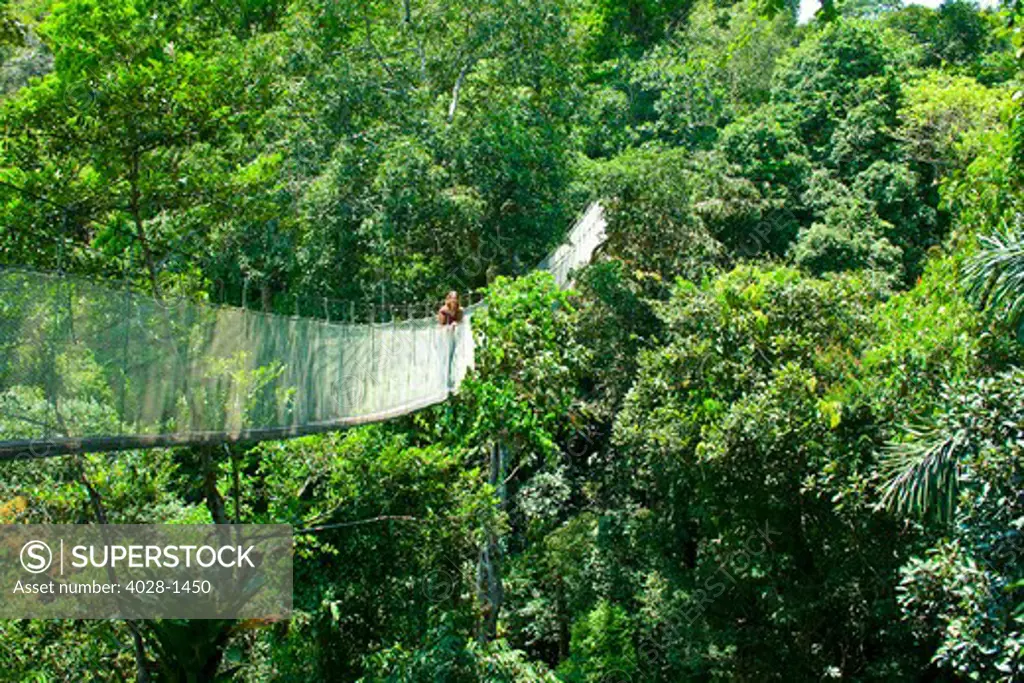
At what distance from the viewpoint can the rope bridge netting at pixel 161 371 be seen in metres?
4.82

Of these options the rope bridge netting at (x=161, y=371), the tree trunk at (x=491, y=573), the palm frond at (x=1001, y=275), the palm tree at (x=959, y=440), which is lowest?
the tree trunk at (x=491, y=573)

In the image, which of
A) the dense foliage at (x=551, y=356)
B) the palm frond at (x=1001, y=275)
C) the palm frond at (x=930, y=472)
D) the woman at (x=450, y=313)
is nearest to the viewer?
the palm frond at (x=1001, y=275)

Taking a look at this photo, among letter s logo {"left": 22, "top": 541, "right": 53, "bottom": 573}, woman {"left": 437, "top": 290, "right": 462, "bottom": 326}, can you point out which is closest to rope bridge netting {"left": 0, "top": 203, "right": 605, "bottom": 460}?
woman {"left": 437, "top": 290, "right": 462, "bottom": 326}

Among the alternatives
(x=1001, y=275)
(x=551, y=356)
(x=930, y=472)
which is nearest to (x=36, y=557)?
(x=551, y=356)

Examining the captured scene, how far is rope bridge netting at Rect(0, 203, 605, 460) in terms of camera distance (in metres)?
4.82

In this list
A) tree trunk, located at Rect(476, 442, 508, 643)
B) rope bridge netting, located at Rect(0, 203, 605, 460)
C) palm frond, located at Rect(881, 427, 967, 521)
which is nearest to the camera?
rope bridge netting, located at Rect(0, 203, 605, 460)

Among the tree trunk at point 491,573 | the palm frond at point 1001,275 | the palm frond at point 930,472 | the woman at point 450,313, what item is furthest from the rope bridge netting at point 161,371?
Answer: the palm frond at point 1001,275

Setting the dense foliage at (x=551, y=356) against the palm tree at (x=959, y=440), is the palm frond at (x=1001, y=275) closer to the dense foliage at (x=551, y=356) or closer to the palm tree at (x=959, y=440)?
the dense foliage at (x=551, y=356)

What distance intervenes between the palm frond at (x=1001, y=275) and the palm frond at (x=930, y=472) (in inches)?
34.9

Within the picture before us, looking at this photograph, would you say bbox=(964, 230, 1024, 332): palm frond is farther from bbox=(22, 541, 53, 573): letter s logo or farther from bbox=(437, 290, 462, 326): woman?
bbox=(22, 541, 53, 573): letter s logo

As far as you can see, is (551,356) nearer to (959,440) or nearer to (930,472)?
(930,472)

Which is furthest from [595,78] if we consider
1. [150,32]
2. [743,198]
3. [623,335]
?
[150,32]

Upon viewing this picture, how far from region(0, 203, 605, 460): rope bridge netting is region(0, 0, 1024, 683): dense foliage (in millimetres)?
96

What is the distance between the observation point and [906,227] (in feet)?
50.9
